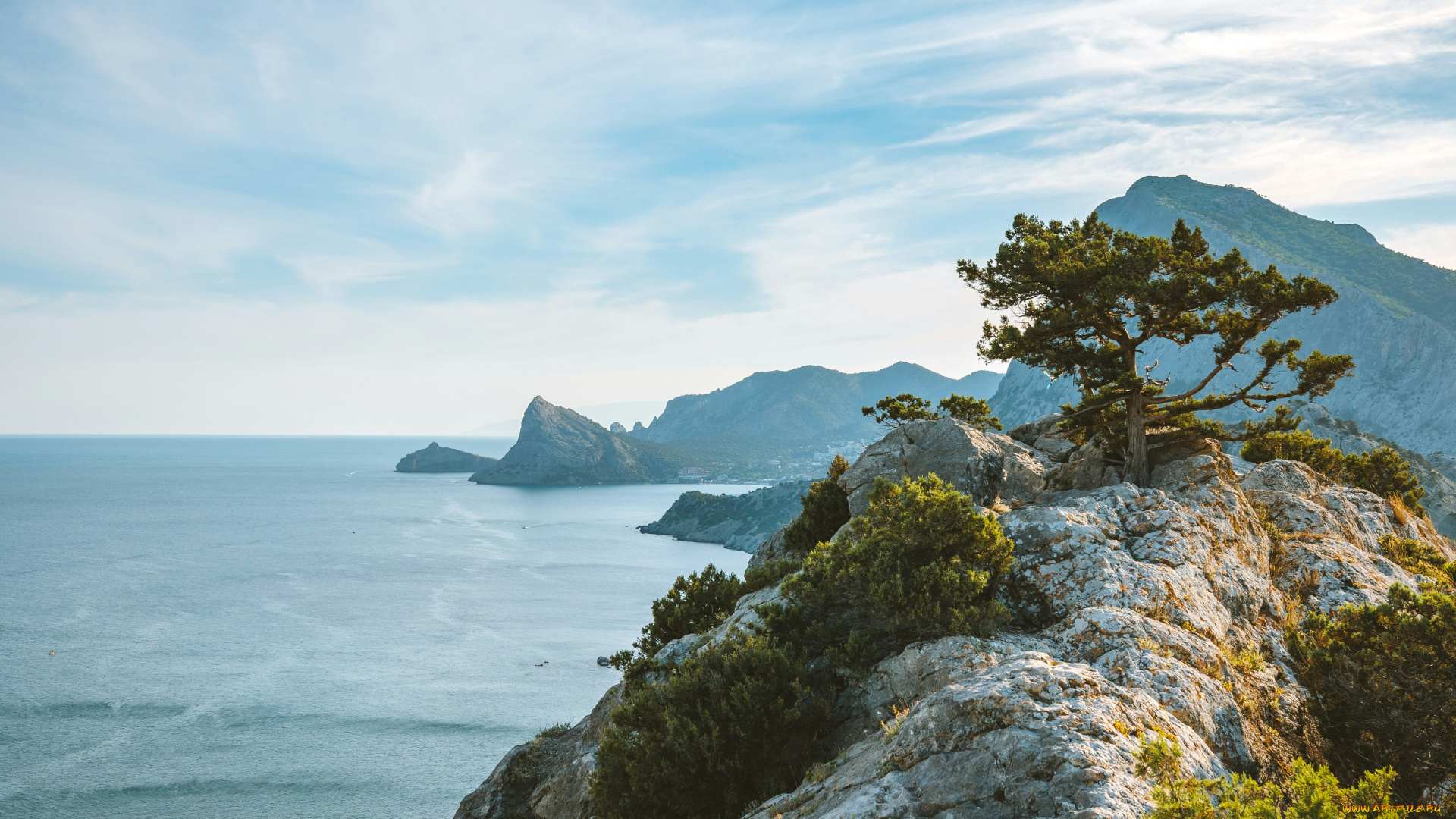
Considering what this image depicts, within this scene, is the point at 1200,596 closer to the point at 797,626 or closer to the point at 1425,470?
the point at 797,626

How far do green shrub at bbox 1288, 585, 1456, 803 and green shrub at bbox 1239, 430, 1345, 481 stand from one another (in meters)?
25.7

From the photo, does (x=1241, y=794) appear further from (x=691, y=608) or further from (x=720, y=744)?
(x=691, y=608)

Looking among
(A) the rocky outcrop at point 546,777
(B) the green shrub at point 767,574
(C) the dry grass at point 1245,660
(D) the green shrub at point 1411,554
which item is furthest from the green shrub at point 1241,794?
(D) the green shrub at point 1411,554

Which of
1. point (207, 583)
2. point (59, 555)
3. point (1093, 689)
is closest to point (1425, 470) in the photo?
point (1093, 689)

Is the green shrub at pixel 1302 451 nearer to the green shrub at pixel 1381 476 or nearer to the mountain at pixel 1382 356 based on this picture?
the green shrub at pixel 1381 476

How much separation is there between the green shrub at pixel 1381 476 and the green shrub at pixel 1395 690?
29312mm

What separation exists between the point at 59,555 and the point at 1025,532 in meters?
165

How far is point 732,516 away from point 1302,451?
5926 inches

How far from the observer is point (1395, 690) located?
10.7 m

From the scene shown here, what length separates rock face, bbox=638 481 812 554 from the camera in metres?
168

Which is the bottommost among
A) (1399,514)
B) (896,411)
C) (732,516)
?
(732,516)

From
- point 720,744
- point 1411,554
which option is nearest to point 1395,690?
point 720,744

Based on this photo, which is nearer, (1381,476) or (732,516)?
(1381,476)

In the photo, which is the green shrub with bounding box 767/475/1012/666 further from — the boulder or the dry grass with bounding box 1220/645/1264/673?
the boulder
